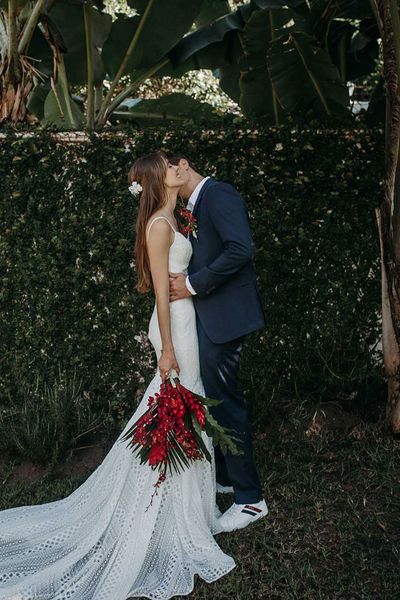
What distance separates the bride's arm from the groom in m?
0.16

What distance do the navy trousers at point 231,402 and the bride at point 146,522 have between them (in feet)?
0.22

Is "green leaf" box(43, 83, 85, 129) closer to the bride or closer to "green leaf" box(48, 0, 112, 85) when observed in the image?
"green leaf" box(48, 0, 112, 85)

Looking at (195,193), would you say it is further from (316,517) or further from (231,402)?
(316,517)

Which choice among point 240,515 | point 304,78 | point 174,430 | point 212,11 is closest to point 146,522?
point 174,430

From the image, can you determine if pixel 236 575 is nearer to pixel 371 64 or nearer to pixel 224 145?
Result: pixel 224 145

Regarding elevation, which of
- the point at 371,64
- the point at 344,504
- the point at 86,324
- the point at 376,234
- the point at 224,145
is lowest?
the point at 344,504

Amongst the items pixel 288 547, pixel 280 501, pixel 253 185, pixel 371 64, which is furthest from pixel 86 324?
pixel 371 64

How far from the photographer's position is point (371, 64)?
7258 mm

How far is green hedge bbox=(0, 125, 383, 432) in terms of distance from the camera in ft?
18.5

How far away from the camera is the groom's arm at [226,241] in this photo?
4.00 m

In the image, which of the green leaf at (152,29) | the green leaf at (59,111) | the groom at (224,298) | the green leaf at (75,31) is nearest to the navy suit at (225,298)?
the groom at (224,298)

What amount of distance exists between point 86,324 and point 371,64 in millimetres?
3889

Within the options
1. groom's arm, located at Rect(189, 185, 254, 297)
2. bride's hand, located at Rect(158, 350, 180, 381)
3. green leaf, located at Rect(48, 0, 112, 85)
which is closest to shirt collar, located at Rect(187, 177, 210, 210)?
groom's arm, located at Rect(189, 185, 254, 297)

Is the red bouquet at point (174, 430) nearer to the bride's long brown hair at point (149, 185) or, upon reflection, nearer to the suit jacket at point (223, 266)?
the suit jacket at point (223, 266)
